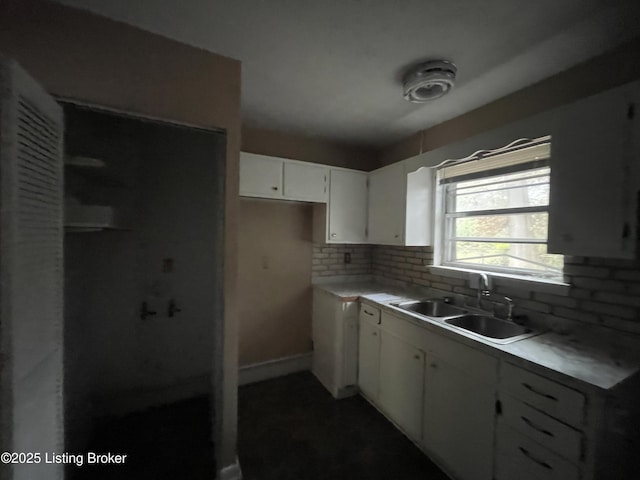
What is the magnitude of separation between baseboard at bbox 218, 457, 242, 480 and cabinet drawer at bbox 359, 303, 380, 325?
138 cm

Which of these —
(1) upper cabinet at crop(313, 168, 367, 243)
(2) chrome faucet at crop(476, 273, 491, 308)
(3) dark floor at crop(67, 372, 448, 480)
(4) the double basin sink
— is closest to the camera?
(3) dark floor at crop(67, 372, 448, 480)

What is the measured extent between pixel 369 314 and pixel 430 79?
1.83 m

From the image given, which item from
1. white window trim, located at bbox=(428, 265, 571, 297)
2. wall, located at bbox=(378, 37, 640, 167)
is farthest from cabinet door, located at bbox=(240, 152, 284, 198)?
white window trim, located at bbox=(428, 265, 571, 297)

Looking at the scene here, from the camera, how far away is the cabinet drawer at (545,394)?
1.06m

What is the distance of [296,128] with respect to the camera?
8.38ft

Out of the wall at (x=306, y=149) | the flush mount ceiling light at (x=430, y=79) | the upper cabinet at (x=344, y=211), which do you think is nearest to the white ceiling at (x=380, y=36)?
the flush mount ceiling light at (x=430, y=79)

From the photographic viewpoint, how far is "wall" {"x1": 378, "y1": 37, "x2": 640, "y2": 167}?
1381mm

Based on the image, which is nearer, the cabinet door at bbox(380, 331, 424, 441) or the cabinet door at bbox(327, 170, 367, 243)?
the cabinet door at bbox(380, 331, 424, 441)

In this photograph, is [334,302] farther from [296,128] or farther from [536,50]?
[536,50]

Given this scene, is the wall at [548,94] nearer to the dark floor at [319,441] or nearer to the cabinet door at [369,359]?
the cabinet door at [369,359]

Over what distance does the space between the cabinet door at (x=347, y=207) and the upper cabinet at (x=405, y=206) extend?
0.80 ft

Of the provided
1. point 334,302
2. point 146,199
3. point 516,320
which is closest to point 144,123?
point 146,199

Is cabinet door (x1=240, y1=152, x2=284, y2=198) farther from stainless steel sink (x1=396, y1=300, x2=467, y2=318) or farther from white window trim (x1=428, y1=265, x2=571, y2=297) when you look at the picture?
white window trim (x1=428, y1=265, x2=571, y2=297)

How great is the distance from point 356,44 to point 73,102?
1.46 m
